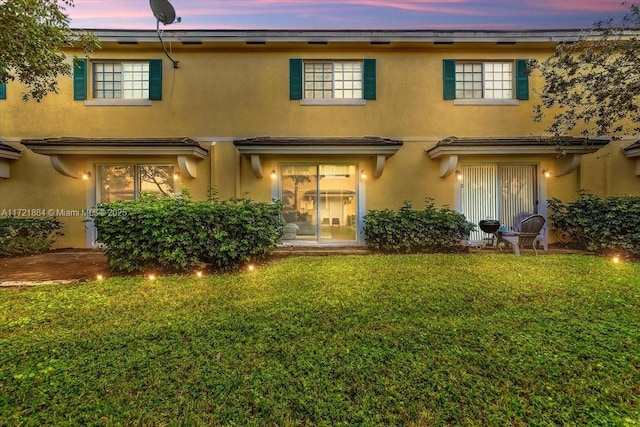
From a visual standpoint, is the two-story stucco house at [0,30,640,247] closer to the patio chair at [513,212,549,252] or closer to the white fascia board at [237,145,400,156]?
the patio chair at [513,212,549,252]

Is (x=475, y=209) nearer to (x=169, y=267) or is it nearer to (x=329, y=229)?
(x=329, y=229)

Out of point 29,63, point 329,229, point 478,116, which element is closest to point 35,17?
point 29,63

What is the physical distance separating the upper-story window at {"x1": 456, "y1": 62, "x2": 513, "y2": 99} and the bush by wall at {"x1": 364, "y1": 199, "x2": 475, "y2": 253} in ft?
14.2

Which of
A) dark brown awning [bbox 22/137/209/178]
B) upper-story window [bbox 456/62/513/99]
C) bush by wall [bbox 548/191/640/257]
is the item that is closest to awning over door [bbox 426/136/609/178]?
bush by wall [bbox 548/191/640/257]

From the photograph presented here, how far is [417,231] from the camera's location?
7.61 meters

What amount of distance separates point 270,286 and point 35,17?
6718mm

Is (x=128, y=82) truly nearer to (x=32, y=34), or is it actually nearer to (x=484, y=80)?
(x=32, y=34)

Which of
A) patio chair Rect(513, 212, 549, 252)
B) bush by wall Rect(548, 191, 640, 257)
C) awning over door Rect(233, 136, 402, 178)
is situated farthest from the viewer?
patio chair Rect(513, 212, 549, 252)

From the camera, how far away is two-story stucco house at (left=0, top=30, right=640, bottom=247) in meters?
8.63

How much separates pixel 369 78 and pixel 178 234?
719 cm

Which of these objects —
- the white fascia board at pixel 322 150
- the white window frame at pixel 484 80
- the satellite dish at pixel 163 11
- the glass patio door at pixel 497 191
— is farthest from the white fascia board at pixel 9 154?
the glass patio door at pixel 497 191

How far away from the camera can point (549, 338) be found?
9.93ft

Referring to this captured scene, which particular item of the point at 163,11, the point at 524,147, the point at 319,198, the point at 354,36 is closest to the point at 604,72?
the point at 524,147

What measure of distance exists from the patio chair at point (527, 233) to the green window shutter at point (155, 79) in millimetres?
11007
